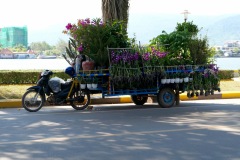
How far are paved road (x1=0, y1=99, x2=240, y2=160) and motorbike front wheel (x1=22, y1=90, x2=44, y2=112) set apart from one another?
17cm

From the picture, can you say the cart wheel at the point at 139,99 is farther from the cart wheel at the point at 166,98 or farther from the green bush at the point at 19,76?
the green bush at the point at 19,76

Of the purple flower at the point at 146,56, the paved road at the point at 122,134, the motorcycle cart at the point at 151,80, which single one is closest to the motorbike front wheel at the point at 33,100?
the paved road at the point at 122,134

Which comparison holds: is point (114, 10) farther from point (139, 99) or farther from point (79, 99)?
point (79, 99)

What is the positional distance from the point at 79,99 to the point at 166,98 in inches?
92.7

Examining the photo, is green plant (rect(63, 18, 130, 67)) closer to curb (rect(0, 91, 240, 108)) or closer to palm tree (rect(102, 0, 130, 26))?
curb (rect(0, 91, 240, 108))

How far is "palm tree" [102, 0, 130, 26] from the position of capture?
59.4 feet

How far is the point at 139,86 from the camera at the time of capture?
44.0ft

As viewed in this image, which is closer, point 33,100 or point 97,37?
point 33,100

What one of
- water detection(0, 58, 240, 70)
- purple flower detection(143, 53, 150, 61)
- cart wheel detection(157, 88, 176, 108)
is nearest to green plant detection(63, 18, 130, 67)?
purple flower detection(143, 53, 150, 61)

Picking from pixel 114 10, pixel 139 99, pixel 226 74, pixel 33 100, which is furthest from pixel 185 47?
pixel 226 74

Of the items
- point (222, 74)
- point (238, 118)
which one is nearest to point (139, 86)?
point (238, 118)

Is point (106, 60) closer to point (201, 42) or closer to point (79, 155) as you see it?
point (201, 42)

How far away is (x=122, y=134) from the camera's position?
8.70 m

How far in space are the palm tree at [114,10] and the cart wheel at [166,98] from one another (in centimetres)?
503
